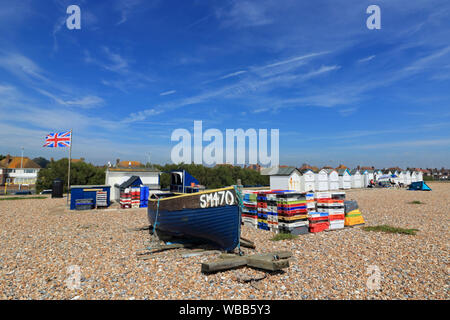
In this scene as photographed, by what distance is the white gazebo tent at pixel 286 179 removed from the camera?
138ft

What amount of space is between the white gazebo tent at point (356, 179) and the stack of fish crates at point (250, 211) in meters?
51.8

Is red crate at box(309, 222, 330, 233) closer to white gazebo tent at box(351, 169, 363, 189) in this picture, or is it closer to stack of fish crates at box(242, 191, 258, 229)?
stack of fish crates at box(242, 191, 258, 229)

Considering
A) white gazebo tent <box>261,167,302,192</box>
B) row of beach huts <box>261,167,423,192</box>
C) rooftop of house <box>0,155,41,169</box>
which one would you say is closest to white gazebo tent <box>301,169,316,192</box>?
row of beach huts <box>261,167,423,192</box>

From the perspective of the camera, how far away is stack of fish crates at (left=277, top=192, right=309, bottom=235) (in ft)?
36.5

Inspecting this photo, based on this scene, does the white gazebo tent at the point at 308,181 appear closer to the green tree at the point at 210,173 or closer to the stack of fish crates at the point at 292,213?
the green tree at the point at 210,173

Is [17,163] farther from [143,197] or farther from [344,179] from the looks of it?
[344,179]

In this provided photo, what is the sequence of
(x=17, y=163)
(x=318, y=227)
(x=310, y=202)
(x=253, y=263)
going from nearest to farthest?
1. (x=253, y=263)
2. (x=318, y=227)
3. (x=310, y=202)
4. (x=17, y=163)

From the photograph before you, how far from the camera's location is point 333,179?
168 ft

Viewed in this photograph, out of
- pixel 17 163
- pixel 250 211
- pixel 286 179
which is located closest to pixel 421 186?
pixel 286 179

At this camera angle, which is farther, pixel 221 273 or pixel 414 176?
pixel 414 176

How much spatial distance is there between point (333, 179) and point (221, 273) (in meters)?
50.2

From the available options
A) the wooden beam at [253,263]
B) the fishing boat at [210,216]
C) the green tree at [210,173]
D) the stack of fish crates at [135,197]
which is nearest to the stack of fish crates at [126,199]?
the stack of fish crates at [135,197]

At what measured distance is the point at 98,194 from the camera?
20.4m
